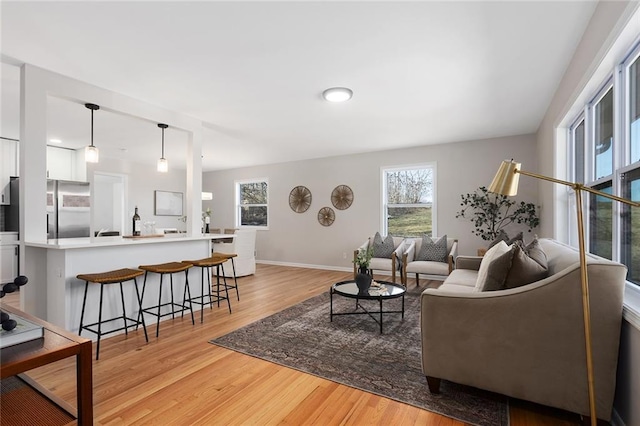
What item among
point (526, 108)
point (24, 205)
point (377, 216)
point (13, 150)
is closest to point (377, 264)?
point (377, 216)

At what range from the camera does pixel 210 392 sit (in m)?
2.09

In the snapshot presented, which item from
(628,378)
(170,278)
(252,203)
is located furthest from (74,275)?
(252,203)

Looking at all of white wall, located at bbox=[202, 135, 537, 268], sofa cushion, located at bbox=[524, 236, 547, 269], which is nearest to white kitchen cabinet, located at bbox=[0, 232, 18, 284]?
white wall, located at bbox=[202, 135, 537, 268]

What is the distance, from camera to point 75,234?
5.68 m

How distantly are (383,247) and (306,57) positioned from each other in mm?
3612

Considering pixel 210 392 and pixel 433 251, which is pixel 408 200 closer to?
pixel 433 251

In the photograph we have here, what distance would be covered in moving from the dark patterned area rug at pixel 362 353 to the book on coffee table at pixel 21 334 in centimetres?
165

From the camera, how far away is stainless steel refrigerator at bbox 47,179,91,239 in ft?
17.8

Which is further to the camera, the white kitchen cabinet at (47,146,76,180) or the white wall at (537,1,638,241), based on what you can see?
the white kitchen cabinet at (47,146,76,180)

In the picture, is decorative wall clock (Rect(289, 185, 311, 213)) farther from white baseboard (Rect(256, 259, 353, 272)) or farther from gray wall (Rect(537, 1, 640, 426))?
gray wall (Rect(537, 1, 640, 426))

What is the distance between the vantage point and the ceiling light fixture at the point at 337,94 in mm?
3299

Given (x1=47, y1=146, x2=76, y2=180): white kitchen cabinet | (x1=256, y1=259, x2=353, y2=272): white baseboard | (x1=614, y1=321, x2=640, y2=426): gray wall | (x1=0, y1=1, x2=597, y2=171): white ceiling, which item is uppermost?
(x1=0, y1=1, x2=597, y2=171): white ceiling

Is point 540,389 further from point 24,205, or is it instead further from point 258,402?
point 24,205

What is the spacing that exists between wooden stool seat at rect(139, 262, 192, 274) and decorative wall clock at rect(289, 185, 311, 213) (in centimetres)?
393
